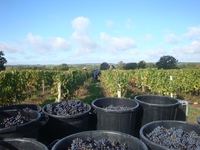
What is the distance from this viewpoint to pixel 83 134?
7.25 ft

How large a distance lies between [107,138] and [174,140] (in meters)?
0.97

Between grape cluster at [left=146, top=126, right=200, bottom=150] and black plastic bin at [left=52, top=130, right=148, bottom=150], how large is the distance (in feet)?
1.22

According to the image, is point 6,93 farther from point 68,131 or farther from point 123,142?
→ point 123,142

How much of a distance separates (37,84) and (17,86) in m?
5.73

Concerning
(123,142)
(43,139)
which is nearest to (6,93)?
(43,139)

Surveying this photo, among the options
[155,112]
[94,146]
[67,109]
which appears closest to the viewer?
[94,146]

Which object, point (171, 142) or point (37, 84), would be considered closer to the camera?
point (171, 142)

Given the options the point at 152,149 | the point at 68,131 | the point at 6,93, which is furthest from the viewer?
the point at 6,93

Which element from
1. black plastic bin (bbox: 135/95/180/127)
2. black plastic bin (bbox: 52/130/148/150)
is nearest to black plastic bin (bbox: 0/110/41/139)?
black plastic bin (bbox: 52/130/148/150)

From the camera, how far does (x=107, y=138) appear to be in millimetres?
2260

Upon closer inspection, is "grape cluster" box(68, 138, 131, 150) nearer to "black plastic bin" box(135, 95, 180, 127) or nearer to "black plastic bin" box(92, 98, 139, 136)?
"black plastic bin" box(92, 98, 139, 136)

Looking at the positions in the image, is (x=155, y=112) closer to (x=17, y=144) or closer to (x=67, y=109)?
(x=67, y=109)

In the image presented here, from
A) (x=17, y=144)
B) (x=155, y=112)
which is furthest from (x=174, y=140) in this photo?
(x=17, y=144)

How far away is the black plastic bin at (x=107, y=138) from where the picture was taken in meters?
1.97
